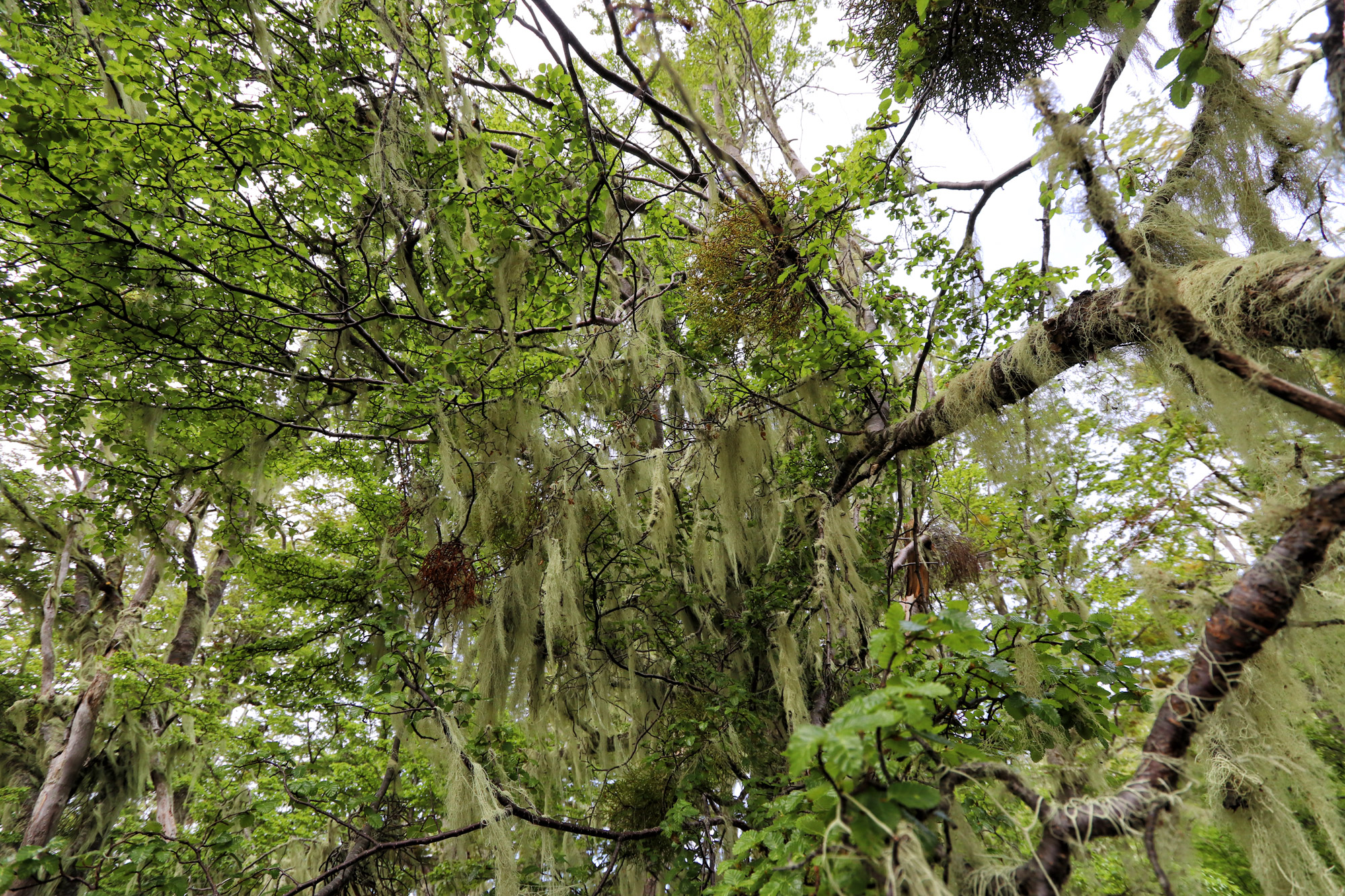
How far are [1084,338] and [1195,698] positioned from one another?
1.28 meters

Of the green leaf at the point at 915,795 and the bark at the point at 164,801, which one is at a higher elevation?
the bark at the point at 164,801

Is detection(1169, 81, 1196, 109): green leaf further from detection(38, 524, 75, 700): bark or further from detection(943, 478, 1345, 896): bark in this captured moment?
detection(38, 524, 75, 700): bark

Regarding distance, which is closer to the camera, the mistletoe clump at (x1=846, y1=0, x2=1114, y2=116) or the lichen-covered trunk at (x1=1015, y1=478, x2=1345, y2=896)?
the lichen-covered trunk at (x1=1015, y1=478, x2=1345, y2=896)

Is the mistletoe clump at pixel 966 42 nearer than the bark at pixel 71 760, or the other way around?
the mistletoe clump at pixel 966 42

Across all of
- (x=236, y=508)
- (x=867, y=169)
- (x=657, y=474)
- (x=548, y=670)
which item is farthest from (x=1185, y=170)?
(x=236, y=508)

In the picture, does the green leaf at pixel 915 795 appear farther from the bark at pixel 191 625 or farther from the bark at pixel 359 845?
the bark at pixel 191 625

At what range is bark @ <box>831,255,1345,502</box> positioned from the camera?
1.44 m

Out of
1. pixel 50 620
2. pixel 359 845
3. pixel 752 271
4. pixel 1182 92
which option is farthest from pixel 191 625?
pixel 1182 92

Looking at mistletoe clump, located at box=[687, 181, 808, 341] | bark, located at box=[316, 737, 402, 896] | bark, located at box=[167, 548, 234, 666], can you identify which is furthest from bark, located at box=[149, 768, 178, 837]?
mistletoe clump, located at box=[687, 181, 808, 341]

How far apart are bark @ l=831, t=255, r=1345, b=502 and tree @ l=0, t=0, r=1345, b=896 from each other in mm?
14

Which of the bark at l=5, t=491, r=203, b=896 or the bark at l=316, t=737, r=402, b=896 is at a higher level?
the bark at l=5, t=491, r=203, b=896

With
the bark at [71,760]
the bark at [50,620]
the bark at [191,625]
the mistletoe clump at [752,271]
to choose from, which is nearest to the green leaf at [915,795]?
the mistletoe clump at [752,271]

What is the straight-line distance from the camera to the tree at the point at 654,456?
1.41 m

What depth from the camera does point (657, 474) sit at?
3777 millimetres
